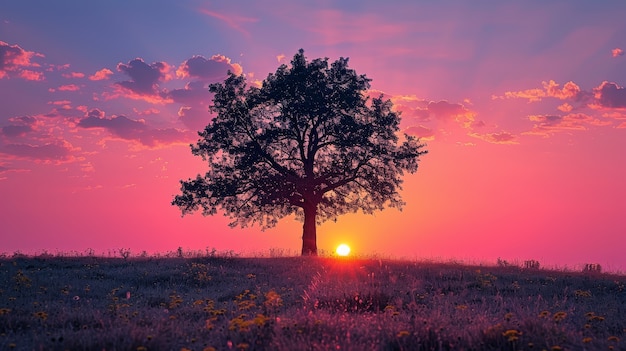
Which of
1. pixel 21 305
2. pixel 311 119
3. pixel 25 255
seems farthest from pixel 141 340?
pixel 311 119

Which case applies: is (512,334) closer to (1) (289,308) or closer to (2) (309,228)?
(1) (289,308)

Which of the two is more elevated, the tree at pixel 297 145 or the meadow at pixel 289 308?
the tree at pixel 297 145

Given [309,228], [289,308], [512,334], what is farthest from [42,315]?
[309,228]

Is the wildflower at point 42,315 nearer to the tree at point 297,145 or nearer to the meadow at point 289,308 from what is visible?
the meadow at point 289,308

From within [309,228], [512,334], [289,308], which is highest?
[309,228]

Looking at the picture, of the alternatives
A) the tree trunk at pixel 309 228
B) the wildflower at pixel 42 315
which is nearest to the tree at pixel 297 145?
the tree trunk at pixel 309 228

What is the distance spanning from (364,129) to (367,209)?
5.63 m

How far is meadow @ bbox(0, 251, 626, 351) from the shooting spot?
8.53m

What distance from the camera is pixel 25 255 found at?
28.5m

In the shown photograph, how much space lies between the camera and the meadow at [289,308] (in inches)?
336

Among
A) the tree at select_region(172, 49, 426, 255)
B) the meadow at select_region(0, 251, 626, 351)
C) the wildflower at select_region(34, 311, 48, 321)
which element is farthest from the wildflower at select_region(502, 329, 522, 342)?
the tree at select_region(172, 49, 426, 255)

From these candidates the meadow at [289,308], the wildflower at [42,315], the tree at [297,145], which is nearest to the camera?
the meadow at [289,308]

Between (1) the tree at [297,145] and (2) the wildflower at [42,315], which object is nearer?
(2) the wildflower at [42,315]

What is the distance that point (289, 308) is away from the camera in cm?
1277
